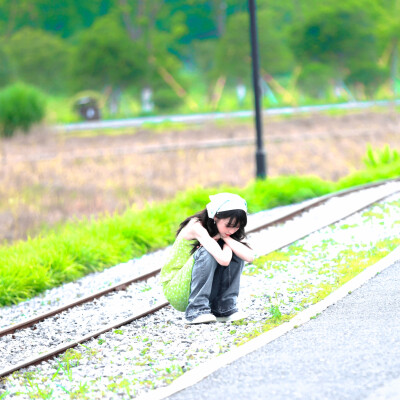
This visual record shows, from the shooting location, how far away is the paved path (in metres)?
5.08

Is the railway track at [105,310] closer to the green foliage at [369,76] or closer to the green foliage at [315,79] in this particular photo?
the green foliage at [315,79]

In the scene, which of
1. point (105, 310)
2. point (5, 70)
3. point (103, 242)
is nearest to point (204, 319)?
point (105, 310)

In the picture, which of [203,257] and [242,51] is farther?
[242,51]

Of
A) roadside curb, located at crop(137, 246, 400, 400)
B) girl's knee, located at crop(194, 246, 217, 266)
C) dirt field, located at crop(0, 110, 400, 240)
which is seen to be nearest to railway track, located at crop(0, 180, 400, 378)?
girl's knee, located at crop(194, 246, 217, 266)

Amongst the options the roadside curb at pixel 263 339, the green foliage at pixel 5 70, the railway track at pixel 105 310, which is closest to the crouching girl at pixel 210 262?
the roadside curb at pixel 263 339

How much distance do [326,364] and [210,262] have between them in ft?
5.26

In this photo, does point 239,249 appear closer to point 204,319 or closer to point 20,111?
point 204,319

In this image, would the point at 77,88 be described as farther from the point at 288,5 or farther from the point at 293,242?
the point at 293,242

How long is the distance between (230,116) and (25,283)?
2623cm

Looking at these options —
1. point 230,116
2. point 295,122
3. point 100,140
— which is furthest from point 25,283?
point 230,116

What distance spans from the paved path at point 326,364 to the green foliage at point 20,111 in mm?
24501

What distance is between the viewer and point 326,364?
553cm

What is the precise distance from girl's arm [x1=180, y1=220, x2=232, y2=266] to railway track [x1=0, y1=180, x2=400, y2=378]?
1.21m

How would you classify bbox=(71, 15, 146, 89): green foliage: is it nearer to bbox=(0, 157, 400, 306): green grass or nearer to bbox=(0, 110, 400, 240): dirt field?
bbox=(0, 110, 400, 240): dirt field
